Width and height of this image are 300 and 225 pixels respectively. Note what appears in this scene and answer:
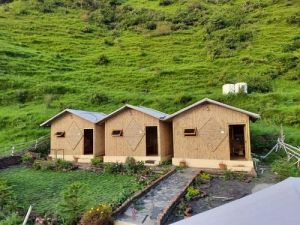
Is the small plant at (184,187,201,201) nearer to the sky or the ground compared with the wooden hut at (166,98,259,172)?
nearer to the ground

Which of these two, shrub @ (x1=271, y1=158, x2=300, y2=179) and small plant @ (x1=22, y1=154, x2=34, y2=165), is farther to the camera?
small plant @ (x1=22, y1=154, x2=34, y2=165)

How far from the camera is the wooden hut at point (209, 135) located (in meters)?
21.1

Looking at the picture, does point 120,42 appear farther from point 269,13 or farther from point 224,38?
point 269,13

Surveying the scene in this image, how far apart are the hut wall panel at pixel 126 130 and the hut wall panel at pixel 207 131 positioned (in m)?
2.08

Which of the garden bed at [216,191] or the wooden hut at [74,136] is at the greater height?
the wooden hut at [74,136]

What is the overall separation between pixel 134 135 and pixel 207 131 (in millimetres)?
5267

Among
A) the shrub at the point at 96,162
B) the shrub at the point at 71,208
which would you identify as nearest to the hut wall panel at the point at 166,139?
the shrub at the point at 96,162

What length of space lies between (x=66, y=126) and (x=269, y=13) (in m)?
55.0

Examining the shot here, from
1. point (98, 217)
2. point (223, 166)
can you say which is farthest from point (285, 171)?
point (98, 217)

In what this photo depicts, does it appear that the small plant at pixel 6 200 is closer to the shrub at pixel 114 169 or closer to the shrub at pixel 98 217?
the shrub at pixel 98 217

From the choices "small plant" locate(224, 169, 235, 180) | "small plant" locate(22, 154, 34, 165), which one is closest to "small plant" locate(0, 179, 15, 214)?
"small plant" locate(22, 154, 34, 165)

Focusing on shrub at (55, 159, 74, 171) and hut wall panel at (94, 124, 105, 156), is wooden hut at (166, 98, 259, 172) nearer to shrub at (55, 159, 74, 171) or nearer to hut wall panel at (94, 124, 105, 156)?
hut wall panel at (94, 124, 105, 156)

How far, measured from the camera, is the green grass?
51.7 ft

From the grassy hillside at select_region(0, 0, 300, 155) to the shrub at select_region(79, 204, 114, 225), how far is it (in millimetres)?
17041
